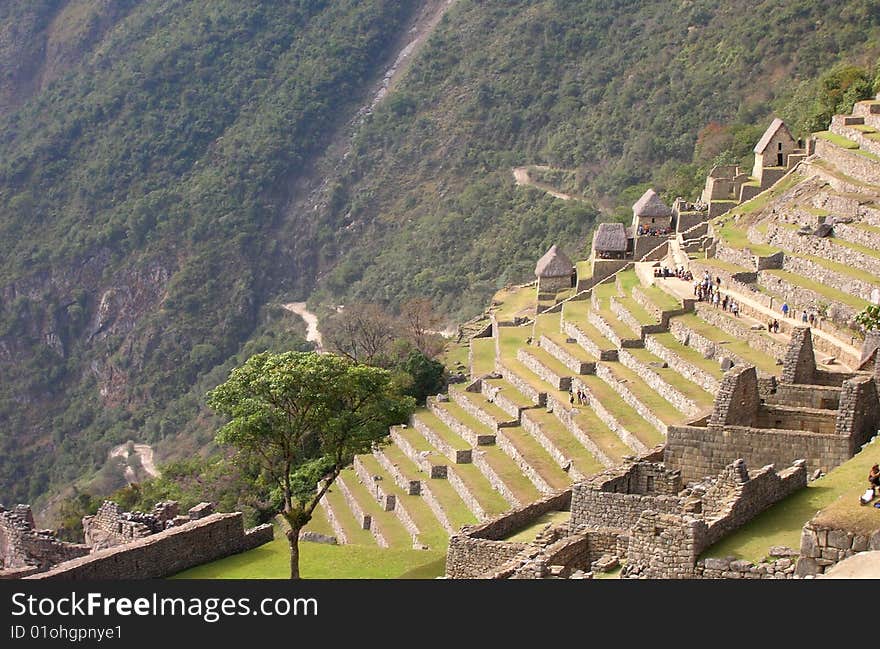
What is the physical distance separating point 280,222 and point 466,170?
18.6 metres

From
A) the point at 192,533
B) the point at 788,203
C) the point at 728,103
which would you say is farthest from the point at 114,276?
the point at 192,533

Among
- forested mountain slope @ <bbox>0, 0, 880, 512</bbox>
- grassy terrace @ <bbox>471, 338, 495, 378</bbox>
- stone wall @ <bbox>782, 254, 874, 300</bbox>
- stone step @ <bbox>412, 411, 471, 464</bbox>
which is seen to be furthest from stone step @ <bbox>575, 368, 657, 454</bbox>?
forested mountain slope @ <bbox>0, 0, 880, 512</bbox>

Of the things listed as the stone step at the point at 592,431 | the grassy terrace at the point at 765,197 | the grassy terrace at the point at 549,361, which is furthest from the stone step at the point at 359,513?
the grassy terrace at the point at 765,197

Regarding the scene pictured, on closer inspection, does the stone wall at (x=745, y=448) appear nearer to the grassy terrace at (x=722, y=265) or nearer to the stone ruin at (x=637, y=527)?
the stone ruin at (x=637, y=527)

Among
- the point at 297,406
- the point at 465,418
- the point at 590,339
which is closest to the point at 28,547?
the point at 297,406

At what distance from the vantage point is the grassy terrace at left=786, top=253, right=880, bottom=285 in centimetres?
2863

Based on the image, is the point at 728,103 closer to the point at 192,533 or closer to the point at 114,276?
the point at 114,276

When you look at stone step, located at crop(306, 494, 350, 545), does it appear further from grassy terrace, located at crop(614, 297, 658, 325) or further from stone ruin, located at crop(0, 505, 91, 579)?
stone ruin, located at crop(0, 505, 91, 579)

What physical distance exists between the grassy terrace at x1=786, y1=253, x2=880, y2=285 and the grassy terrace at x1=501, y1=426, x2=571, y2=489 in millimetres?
7626

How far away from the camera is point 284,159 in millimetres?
99938

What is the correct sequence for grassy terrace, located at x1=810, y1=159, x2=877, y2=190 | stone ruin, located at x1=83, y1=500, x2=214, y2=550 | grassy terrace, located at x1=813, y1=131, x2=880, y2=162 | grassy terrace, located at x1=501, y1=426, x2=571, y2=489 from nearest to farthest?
stone ruin, located at x1=83, y1=500, x2=214, y2=550
grassy terrace, located at x1=501, y1=426, x2=571, y2=489
grassy terrace, located at x1=810, y1=159, x2=877, y2=190
grassy terrace, located at x1=813, y1=131, x2=880, y2=162

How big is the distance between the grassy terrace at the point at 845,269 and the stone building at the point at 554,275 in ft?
46.0

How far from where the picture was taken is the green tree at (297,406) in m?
20.0

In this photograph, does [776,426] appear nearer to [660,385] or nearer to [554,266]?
[660,385]
